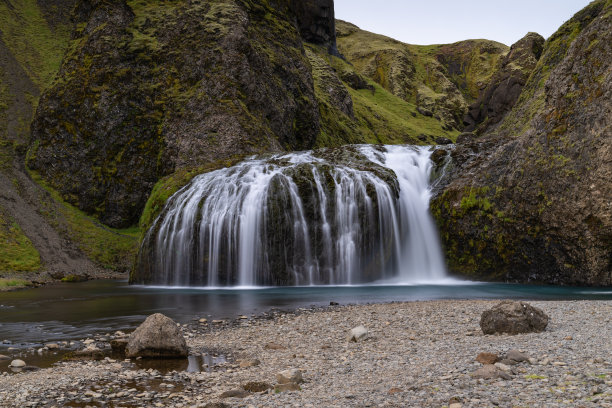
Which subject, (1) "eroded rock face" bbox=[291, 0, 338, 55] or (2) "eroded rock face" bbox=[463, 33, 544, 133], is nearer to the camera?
(2) "eroded rock face" bbox=[463, 33, 544, 133]

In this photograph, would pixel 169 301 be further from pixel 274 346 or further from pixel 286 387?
pixel 286 387

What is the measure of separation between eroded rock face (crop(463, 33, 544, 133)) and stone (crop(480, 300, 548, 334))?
218 ft

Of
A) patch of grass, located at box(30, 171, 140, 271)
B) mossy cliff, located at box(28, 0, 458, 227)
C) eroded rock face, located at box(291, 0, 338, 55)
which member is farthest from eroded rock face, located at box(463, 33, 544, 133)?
patch of grass, located at box(30, 171, 140, 271)

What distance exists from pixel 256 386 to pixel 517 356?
3849 millimetres

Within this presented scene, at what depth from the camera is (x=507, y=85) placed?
7606 centimetres

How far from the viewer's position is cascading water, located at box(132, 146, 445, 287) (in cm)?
2506

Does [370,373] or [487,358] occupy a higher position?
[487,358]

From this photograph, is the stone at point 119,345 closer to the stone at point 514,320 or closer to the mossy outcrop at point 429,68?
the stone at point 514,320

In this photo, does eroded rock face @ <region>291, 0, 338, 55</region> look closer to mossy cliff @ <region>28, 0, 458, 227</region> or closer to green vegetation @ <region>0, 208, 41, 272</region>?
mossy cliff @ <region>28, 0, 458, 227</region>

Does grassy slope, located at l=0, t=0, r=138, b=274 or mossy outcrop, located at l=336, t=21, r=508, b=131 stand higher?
mossy outcrop, located at l=336, t=21, r=508, b=131

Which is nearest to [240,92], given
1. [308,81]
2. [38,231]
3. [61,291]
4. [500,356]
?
[308,81]

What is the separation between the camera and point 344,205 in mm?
26172

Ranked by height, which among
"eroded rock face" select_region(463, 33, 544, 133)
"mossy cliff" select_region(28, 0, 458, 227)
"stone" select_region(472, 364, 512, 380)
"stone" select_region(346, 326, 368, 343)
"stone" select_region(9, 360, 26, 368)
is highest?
"eroded rock face" select_region(463, 33, 544, 133)

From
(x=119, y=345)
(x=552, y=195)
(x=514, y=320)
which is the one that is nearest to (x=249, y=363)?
(x=119, y=345)
